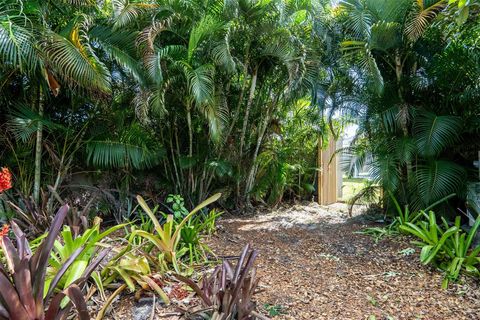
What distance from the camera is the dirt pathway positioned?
7.72 ft

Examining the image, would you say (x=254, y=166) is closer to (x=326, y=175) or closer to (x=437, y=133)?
(x=326, y=175)

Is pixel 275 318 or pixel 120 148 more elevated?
pixel 120 148

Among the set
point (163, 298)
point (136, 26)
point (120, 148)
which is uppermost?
point (136, 26)

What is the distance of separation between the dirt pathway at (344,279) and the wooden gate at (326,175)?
3.30 metres

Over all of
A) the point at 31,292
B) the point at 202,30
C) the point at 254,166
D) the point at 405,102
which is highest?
the point at 202,30

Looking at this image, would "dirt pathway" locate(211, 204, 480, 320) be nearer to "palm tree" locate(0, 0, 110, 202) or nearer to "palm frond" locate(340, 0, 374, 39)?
"palm tree" locate(0, 0, 110, 202)

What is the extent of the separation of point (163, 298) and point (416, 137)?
4014 mm

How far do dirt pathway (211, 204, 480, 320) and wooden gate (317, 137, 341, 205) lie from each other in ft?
10.8

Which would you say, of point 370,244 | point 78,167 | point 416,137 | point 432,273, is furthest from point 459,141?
point 78,167

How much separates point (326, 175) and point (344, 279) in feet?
17.6

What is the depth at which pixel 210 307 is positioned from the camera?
6.20ft

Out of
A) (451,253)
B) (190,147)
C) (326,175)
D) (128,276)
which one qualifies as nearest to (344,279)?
(451,253)

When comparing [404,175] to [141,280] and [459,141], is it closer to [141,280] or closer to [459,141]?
[459,141]

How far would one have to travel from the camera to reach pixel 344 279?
2.92m
